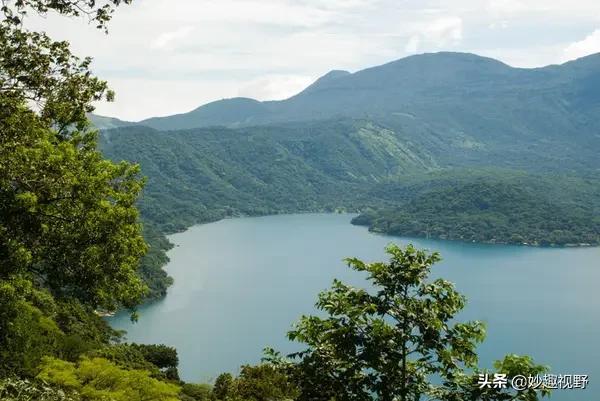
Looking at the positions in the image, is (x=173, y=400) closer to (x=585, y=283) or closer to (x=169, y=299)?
(x=169, y=299)

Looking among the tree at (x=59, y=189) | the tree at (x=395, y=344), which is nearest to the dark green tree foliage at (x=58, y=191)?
the tree at (x=59, y=189)

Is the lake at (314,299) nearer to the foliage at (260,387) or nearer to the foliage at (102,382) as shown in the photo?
the foliage at (102,382)

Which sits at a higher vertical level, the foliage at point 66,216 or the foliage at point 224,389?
the foliage at point 66,216

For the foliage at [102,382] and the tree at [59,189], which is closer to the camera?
the tree at [59,189]

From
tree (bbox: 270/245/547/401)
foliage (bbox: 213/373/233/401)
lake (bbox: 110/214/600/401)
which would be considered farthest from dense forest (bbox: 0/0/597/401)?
lake (bbox: 110/214/600/401)

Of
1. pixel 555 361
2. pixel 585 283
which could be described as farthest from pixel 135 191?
pixel 585 283
